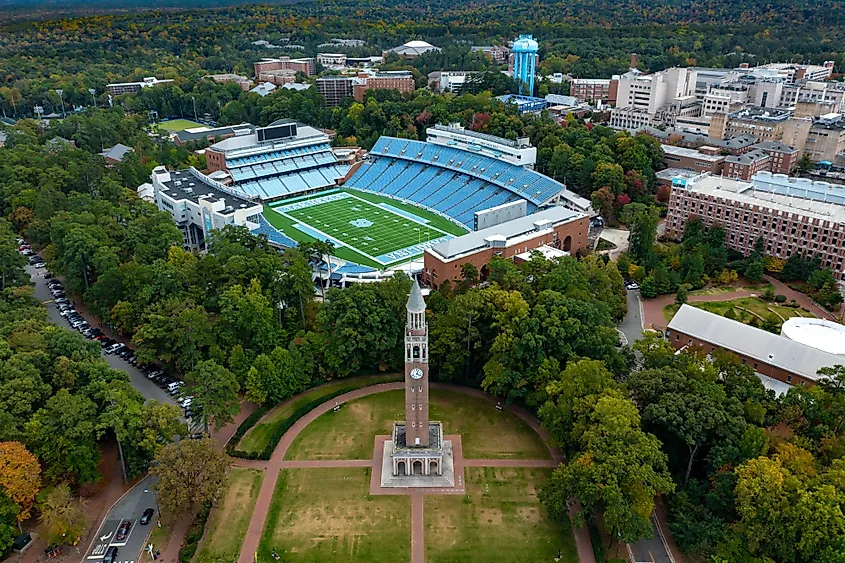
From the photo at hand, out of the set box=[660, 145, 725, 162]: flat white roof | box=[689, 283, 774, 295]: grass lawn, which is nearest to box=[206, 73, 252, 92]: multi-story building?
box=[660, 145, 725, 162]: flat white roof

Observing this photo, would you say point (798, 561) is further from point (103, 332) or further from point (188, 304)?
point (103, 332)

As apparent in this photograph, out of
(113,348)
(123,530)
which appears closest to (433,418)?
(123,530)

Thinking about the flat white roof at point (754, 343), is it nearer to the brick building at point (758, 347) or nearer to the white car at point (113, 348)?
the brick building at point (758, 347)

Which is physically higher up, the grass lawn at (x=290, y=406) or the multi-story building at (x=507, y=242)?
the multi-story building at (x=507, y=242)

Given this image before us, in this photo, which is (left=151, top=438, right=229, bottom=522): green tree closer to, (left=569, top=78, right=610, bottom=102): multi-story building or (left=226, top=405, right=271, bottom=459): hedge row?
(left=226, top=405, right=271, bottom=459): hedge row

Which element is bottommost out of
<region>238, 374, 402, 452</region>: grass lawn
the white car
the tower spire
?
<region>238, 374, 402, 452</region>: grass lawn

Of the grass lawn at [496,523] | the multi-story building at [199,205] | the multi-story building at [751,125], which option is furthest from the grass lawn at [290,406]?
the multi-story building at [751,125]

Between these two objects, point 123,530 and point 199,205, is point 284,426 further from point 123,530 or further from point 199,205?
point 199,205
